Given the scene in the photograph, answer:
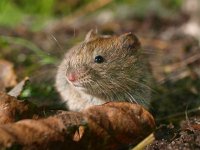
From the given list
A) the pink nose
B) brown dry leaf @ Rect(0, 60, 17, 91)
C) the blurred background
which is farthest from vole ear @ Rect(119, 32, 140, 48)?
brown dry leaf @ Rect(0, 60, 17, 91)

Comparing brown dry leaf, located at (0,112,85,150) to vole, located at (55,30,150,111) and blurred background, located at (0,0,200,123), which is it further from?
blurred background, located at (0,0,200,123)

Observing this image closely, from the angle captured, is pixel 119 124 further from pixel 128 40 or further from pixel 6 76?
pixel 6 76

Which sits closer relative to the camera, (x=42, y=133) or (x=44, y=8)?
(x=42, y=133)

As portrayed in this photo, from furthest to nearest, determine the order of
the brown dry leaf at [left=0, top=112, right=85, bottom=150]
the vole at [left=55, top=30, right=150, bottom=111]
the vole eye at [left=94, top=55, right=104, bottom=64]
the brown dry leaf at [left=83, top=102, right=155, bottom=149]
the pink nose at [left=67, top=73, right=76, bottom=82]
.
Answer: the vole eye at [left=94, top=55, right=104, bottom=64]
the vole at [left=55, top=30, right=150, bottom=111]
the pink nose at [left=67, top=73, right=76, bottom=82]
the brown dry leaf at [left=83, top=102, right=155, bottom=149]
the brown dry leaf at [left=0, top=112, right=85, bottom=150]

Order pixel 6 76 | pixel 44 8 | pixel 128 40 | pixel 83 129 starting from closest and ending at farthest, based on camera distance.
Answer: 1. pixel 83 129
2. pixel 128 40
3. pixel 6 76
4. pixel 44 8

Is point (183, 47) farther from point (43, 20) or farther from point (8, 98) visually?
point (8, 98)

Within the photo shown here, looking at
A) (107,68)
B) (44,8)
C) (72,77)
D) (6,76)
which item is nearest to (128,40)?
(107,68)
